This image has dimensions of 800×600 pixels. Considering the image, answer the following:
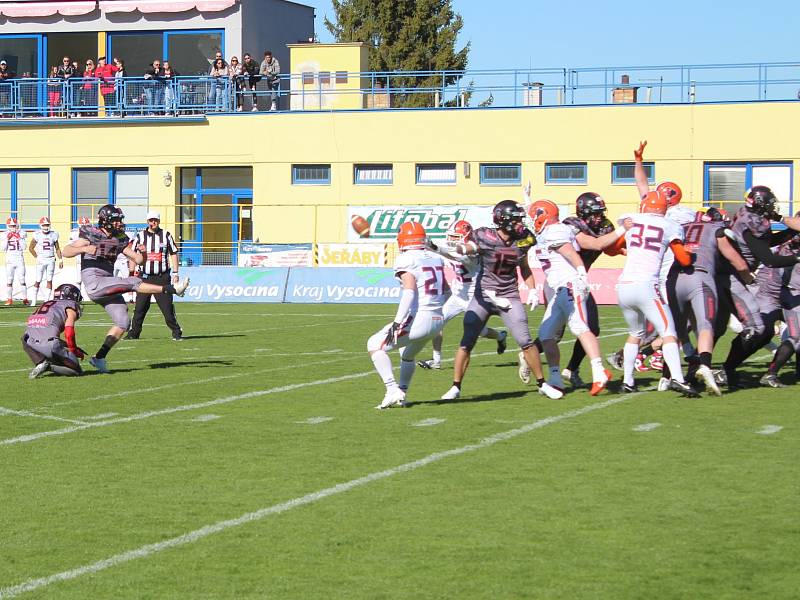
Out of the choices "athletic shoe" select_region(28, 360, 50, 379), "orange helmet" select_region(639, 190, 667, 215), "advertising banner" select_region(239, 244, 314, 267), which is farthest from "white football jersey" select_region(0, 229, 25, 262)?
"orange helmet" select_region(639, 190, 667, 215)

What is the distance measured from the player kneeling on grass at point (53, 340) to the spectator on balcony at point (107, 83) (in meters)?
25.0

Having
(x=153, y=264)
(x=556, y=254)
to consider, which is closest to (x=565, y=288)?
(x=556, y=254)

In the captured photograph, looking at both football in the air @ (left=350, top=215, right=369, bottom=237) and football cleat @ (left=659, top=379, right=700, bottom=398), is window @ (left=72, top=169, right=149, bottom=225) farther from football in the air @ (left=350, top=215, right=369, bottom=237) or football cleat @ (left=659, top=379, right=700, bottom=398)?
football cleat @ (left=659, top=379, right=700, bottom=398)

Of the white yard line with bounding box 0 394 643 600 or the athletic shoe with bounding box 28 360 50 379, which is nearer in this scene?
the white yard line with bounding box 0 394 643 600

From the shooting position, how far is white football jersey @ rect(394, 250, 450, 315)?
11383 mm

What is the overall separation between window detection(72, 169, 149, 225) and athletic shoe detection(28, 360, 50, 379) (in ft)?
80.1

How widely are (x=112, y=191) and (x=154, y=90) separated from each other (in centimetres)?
311

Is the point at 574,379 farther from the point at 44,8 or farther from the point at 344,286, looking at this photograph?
the point at 44,8

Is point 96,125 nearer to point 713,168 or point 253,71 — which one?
point 253,71

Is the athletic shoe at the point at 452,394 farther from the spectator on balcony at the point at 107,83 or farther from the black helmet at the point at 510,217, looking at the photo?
the spectator on balcony at the point at 107,83

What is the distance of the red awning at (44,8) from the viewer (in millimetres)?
40938

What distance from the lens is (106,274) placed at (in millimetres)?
15023

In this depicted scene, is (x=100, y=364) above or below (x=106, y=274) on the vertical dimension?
below

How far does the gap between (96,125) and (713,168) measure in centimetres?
1709
